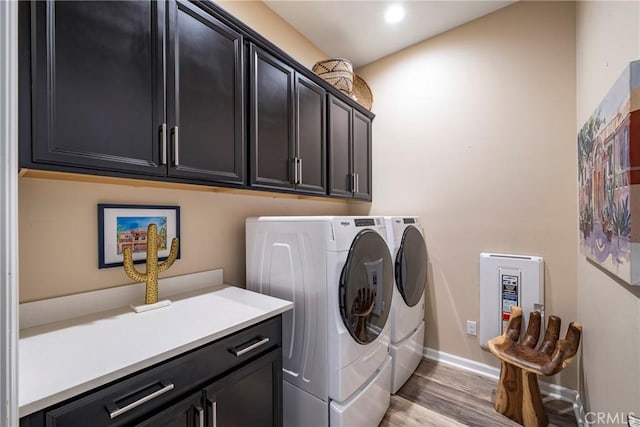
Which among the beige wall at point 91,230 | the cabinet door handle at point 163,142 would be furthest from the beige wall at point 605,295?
the beige wall at point 91,230

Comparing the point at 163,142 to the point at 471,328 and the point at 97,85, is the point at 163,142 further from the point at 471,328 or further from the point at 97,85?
the point at 471,328

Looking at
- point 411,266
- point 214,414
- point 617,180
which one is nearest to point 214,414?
point 214,414

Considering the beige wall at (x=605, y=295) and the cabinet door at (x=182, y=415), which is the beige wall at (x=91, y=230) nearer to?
the cabinet door at (x=182, y=415)

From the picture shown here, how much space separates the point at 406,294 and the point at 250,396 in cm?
130

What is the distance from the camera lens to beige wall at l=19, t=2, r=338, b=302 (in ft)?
3.68

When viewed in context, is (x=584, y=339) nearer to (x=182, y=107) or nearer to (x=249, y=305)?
(x=249, y=305)

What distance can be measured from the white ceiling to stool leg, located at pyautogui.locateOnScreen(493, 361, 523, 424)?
104 inches

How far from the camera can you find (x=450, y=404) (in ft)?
6.33

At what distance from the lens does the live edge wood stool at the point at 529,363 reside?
168 centimetres

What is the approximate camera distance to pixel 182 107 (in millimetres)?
1243

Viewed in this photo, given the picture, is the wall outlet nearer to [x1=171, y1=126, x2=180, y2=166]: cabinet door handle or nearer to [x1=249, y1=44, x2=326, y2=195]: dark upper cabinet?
[x1=249, y1=44, x2=326, y2=195]: dark upper cabinet

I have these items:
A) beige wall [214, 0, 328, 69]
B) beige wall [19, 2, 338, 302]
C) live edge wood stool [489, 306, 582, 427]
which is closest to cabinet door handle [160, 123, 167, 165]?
beige wall [19, 2, 338, 302]

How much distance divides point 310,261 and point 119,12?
131 centimetres

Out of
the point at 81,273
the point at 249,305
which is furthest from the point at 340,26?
the point at 81,273
